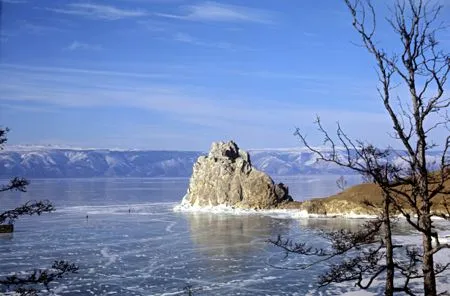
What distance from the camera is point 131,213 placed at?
84.1 meters

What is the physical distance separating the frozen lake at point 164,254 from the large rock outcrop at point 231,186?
878 inches

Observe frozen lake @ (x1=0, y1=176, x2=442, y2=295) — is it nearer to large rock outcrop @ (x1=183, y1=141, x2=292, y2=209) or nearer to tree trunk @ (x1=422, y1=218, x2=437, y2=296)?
tree trunk @ (x1=422, y1=218, x2=437, y2=296)

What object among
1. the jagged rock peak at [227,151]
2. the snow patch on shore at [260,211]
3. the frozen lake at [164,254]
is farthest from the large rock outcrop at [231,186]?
the frozen lake at [164,254]

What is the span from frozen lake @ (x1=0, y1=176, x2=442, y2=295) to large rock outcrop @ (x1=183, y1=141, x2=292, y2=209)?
2231cm

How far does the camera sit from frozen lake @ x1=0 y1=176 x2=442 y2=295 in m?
30.2

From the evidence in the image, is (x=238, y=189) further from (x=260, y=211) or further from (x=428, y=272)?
(x=428, y=272)

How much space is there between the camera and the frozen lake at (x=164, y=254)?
99.2ft

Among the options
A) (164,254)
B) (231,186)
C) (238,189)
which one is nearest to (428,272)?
(164,254)

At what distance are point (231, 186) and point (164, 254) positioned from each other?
197 feet

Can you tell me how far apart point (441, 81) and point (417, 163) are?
51.9 inches

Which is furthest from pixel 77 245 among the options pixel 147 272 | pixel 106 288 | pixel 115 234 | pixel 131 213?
pixel 131 213

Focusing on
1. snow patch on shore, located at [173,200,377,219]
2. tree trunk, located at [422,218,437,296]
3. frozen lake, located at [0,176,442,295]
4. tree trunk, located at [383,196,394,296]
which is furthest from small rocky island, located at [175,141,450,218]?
tree trunk, located at [422,218,437,296]

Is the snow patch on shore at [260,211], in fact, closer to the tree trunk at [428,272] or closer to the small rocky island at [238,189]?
the small rocky island at [238,189]

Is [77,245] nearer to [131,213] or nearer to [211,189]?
[131,213]
